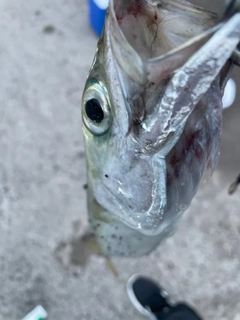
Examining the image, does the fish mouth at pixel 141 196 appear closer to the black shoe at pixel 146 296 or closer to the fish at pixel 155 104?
the fish at pixel 155 104

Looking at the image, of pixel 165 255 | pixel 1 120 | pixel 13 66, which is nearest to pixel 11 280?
pixel 165 255

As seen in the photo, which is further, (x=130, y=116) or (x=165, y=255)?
(x=165, y=255)

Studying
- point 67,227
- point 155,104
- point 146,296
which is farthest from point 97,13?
point 155,104

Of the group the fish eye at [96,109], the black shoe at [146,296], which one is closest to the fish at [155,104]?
the fish eye at [96,109]

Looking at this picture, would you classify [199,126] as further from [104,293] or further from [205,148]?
[104,293]

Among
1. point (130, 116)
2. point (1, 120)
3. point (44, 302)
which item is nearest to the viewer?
point (130, 116)
